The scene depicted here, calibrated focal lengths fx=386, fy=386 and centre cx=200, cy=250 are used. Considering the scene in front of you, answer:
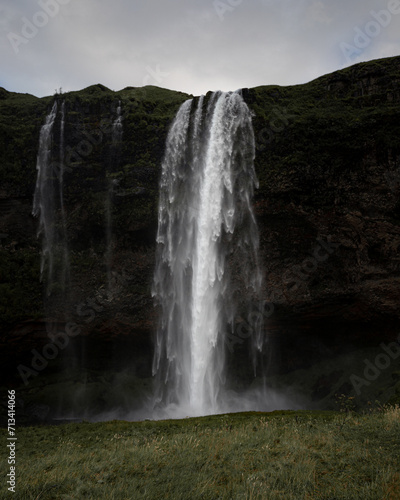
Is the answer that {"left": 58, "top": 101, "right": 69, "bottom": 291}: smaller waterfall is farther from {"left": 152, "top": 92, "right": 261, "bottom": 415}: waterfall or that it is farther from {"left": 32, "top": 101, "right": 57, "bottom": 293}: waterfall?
{"left": 152, "top": 92, "right": 261, "bottom": 415}: waterfall

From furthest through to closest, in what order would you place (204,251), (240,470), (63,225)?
(63,225) < (204,251) < (240,470)

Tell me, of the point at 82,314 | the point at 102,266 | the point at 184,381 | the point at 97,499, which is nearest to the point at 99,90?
the point at 102,266

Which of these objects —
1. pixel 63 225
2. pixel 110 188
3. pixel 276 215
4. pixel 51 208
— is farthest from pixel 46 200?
pixel 276 215

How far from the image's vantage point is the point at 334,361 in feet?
109

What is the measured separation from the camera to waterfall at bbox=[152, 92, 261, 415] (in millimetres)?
31594

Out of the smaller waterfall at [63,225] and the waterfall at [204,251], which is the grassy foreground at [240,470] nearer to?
the waterfall at [204,251]

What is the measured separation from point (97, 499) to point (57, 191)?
33.4 meters

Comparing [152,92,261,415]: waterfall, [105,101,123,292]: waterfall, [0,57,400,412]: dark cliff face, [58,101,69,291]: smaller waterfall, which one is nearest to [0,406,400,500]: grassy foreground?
[152,92,261,415]: waterfall

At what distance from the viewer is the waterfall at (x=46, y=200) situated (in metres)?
36.5

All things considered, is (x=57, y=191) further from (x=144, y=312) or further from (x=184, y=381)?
(x=184, y=381)

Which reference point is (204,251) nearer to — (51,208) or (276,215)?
(276,215)

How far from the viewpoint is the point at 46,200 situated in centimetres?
3725

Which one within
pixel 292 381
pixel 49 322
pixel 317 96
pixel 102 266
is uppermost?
pixel 317 96

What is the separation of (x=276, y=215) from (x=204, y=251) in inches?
274
